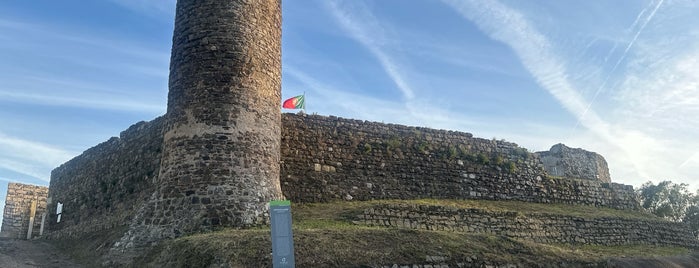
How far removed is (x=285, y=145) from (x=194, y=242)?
7328 mm

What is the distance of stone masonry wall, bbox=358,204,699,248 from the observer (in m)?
17.6

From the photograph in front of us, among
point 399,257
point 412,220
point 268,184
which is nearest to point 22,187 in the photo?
point 268,184

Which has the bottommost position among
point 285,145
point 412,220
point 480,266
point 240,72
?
point 480,266

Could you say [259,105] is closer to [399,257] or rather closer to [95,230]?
[399,257]

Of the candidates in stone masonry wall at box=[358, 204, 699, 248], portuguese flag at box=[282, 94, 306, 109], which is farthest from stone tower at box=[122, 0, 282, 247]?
portuguese flag at box=[282, 94, 306, 109]

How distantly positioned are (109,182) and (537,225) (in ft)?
54.3

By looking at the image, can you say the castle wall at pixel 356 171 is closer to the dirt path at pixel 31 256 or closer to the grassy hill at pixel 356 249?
the dirt path at pixel 31 256

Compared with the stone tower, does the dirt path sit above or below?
below

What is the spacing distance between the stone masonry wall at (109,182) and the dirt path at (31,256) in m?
1.48

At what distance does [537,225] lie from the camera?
2023cm

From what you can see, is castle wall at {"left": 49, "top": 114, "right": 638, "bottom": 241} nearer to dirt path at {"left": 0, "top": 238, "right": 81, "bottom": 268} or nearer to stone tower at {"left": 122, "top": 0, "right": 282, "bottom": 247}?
dirt path at {"left": 0, "top": 238, "right": 81, "bottom": 268}

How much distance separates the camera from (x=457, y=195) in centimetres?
2255

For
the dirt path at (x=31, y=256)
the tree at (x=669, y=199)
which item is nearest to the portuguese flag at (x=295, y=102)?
the dirt path at (x=31, y=256)

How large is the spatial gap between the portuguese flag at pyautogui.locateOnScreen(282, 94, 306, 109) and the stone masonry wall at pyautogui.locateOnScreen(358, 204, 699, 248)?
24.6ft
